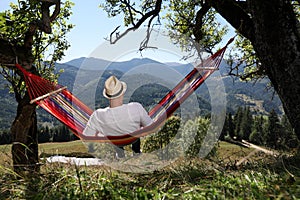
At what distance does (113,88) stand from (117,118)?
295 mm

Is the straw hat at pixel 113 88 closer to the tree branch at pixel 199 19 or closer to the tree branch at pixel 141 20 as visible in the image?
the tree branch at pixel 141 20

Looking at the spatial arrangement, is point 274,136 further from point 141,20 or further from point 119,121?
point 141,20

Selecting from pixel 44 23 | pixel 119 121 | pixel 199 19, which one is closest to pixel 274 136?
pixel 119 121

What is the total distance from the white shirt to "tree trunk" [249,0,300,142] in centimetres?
111

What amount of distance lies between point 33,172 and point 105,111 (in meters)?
0.90

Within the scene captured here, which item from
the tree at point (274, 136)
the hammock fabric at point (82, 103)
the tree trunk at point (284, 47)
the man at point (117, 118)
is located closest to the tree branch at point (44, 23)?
the hammock fabric at point (82, 103)

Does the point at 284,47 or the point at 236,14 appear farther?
the point at 236,14

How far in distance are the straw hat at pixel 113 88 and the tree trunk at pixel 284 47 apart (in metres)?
1.29

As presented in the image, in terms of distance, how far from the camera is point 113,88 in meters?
2.98

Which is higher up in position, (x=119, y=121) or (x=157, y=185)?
(x=119, y=121)

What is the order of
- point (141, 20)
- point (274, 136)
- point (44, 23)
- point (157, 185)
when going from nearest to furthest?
point (157, 185) → point (274, 136) → point (44, 23) → point (141, 20)

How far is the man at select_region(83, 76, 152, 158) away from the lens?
9.27ft

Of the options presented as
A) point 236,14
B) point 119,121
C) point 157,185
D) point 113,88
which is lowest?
point 157,185

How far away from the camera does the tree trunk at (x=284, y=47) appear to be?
2.25 meters
